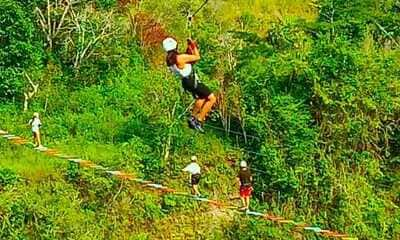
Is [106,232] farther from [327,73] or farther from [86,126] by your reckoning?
[327,73]

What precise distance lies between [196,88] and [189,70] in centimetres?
33

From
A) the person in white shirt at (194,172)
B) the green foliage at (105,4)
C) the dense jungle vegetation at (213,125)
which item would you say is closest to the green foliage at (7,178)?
the dense jungle vegetation at (213,125)

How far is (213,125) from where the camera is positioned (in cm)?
→ 2091

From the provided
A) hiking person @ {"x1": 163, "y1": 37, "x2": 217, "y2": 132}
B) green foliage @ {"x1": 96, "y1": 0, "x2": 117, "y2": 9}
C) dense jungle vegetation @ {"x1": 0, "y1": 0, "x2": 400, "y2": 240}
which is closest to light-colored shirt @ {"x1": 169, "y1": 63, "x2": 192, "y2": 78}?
hiking person @ {"x1": 163, "y1": 37, "x2": 217, "y2": 132}

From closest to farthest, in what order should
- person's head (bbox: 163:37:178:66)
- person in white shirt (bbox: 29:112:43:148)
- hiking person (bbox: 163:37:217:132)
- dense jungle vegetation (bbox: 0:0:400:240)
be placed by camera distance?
1. person's head (bbox: 163:37:178:66)
2. hiking person (bbox: 163:37:217:132)
3. person in white shirt (bbox: 29:112:43:148)
4. dense jungle vegetation (bbox: 0:0:400:240)

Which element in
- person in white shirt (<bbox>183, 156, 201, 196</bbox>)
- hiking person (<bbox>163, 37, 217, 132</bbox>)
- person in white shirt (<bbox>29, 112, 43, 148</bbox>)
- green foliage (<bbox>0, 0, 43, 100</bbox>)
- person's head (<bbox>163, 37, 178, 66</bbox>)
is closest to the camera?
person's head (<bbox>163, 37, 178, 66</bbox>)

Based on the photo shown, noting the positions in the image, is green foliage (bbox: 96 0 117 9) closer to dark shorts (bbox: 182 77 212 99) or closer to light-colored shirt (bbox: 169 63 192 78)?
dark shorts (bbox: 182 77 212 99)

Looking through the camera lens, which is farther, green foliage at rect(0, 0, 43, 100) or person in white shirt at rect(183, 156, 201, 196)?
green foliage at rect(0, 0, 43, 100)

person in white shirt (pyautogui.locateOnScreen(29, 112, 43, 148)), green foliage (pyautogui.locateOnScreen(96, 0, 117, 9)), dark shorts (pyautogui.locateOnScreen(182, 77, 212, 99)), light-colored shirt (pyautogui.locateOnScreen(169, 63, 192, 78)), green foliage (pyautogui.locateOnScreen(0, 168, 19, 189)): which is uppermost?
light-colored shirt (pyautogui.locateOnScreen(169, 63, 192, 78))

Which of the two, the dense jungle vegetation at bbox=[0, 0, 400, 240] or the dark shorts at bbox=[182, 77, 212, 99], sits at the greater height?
the dark shorts at bbox=[182, 77, 212, 99]

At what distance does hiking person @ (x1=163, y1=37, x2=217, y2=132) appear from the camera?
9.52 meters

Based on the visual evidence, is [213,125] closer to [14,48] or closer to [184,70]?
[14,48]

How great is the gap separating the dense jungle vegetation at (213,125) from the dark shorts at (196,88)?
7.81 metres

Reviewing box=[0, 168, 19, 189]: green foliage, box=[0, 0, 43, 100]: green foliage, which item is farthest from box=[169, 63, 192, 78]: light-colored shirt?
box=[0, 0, 43, 100]: green foliage
